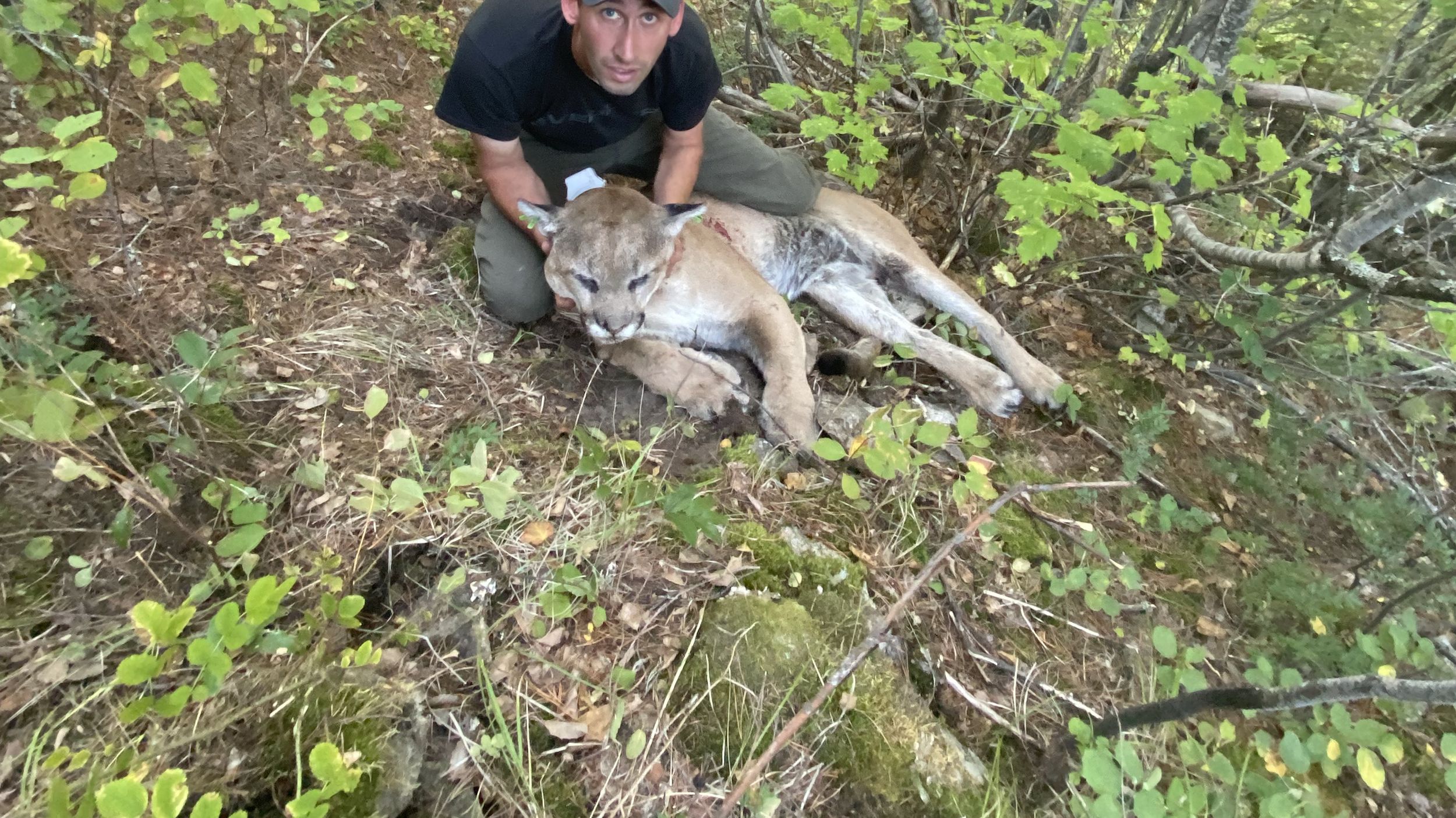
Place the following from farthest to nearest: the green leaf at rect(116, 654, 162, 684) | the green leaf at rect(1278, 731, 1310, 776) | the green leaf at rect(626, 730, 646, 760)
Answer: the green leaf at rect(626, 730, 646, 760)
the green leaf at rect(1278, 731, 1310, 776)
the green leaf at rect(116, 654, 162, 684)

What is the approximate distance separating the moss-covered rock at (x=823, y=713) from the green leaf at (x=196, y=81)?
3046 millimetres

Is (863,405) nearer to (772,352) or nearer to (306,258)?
(772,352)

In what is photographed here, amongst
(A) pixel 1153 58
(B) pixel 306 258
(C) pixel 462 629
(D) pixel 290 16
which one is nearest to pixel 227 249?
(B) pixel 306 258

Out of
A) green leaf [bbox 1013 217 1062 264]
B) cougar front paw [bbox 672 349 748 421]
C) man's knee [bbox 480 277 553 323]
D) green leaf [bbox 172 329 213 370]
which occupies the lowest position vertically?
cougar front paw [bbox 672 349 748 421]

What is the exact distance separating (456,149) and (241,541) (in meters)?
3.67

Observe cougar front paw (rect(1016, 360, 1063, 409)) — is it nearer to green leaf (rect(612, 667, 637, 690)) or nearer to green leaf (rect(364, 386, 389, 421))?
green leaf (rect(612, 667, 637, 690))

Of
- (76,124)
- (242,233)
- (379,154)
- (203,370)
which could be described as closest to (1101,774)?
(203,370)

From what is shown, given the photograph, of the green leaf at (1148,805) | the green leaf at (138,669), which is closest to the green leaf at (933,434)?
the green leaf at (1148,805)

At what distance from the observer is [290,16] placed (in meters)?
4.46

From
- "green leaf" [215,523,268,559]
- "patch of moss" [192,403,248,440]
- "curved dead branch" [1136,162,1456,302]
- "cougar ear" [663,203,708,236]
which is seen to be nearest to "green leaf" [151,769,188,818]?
"green leaf" [215,523,268,559]

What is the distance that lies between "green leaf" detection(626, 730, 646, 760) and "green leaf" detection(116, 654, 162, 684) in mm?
1269

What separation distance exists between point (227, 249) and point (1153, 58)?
5.56 metres

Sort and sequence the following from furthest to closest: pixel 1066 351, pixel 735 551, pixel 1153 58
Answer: pixel 1066 351 < pixel 1153 58 < pixel 735 551

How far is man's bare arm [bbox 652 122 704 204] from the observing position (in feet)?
14.2
